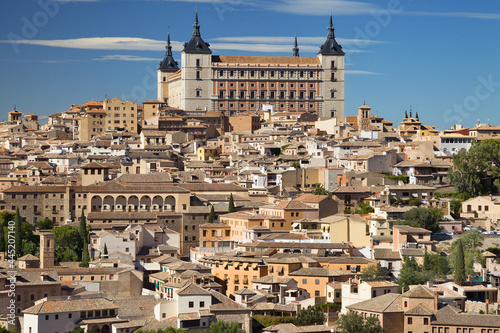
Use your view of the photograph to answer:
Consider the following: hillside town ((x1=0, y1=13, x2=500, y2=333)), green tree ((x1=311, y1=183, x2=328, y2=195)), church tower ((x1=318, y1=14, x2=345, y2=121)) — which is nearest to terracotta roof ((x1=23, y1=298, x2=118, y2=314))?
hillside town ((x1=0, y1=13, x2=500, y2=333))

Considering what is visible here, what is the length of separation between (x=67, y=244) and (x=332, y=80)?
59.6 meters

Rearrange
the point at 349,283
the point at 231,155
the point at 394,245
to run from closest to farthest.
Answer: the point at 349,283 < the point at 394,245 < the point at 231,155

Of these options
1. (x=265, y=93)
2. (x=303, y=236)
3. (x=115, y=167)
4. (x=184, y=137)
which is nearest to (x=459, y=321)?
(x=303, y=236)

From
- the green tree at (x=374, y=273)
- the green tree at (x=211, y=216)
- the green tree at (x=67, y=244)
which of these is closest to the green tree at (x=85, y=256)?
the green tree at (x=67, y=244)

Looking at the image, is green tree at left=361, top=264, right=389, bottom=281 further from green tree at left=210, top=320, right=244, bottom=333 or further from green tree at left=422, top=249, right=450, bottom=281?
green tree at left=210, top=320, right=244, bottom=333

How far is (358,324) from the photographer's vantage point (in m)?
39.0

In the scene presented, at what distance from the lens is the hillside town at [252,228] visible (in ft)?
135

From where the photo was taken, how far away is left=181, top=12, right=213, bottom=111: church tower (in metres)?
106

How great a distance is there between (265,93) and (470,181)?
4937cm

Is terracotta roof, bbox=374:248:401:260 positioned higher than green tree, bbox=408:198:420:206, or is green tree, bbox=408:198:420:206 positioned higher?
green tree, bbox=408:198:420:206

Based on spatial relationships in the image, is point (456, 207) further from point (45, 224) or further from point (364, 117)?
point (364, 117)

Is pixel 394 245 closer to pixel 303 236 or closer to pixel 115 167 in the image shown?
pixel 303 236

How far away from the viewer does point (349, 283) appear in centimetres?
4347

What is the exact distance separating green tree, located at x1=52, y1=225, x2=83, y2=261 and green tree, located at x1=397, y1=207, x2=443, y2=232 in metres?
16.3
